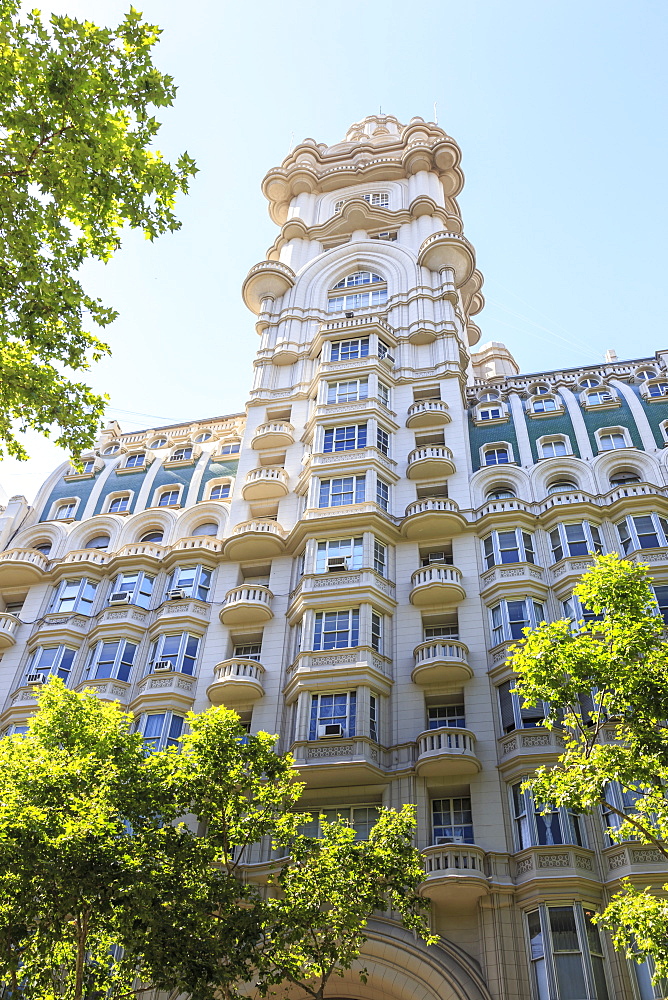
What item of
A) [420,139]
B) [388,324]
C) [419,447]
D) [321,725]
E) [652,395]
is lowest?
[321,725]

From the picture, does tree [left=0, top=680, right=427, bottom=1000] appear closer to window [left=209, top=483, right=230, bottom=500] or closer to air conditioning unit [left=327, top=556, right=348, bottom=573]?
air conditioning unit [left=327, top=556, right=348, bottom=573]

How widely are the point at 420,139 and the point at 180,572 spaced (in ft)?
119

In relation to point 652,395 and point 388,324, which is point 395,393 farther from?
point 652,395

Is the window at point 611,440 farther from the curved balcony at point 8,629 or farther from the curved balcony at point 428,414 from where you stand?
the curved balcony at point 8,629

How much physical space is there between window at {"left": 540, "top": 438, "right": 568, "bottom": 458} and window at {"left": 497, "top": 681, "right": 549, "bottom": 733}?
13170 mm

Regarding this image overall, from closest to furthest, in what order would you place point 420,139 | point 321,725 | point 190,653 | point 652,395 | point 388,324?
1. point 321,725
2. point 190,653
3. point 652,395
4. point 388,324
5. point 420,139

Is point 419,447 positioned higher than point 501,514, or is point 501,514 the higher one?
point 419,447

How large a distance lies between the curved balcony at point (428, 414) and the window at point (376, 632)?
11162 mm

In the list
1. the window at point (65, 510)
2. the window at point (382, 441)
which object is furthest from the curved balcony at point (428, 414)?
the window at point (65, 510)

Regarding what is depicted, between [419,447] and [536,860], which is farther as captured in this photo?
[419,447]

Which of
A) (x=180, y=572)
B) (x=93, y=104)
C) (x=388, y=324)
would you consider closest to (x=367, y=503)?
(x=180, y=572)

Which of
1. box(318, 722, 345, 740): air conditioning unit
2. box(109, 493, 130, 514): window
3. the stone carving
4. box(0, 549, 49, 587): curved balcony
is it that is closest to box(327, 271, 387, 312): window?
box(109, 493, 130, 514): window

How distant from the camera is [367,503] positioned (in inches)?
1410

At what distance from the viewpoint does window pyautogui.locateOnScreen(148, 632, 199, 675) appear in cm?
3412
